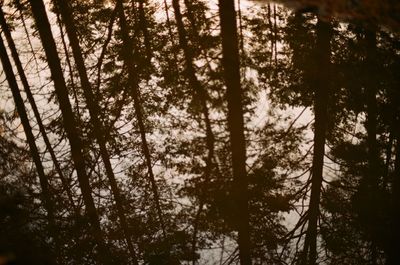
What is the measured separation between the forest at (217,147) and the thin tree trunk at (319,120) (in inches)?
1.2

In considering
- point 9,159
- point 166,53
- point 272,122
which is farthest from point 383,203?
point 9,159

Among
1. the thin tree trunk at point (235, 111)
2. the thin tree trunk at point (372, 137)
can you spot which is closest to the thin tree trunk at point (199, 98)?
the thin tree trunk at point (235, 111)

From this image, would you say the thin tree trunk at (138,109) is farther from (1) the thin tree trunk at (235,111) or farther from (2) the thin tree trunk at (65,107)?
(1) the thin tree trunk at (235,111)

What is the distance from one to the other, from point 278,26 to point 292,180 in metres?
5.43

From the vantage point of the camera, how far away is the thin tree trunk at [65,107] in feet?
22.1

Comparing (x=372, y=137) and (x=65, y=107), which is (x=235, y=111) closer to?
(x=65, y=107)

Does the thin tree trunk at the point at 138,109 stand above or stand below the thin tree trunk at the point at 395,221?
above

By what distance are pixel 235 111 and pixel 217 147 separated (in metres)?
2.87

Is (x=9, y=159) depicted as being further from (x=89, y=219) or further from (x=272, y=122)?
(x=272, y=122)

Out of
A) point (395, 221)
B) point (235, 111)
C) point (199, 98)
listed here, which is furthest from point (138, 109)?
point (395, 221)

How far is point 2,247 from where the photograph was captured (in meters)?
5.71

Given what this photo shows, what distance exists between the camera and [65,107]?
746cm

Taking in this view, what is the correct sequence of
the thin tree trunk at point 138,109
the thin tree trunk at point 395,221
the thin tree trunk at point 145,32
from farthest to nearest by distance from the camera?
1. the thin tree trunk at point 145,32
2. the thin tree trunk at point 138,109
3. the thin tree trunk at point 395,221

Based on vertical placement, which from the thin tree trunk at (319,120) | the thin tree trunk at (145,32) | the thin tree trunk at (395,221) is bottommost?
the thin tree trunk at (395,221)
